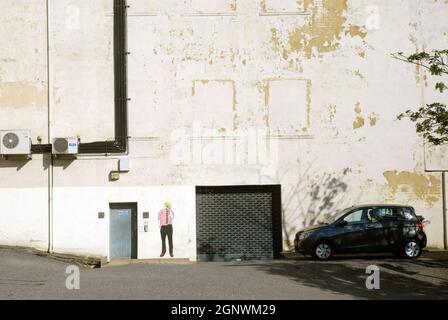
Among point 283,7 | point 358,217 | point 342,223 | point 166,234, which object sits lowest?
point 166,234

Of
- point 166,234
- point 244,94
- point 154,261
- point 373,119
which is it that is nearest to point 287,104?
point 244,94

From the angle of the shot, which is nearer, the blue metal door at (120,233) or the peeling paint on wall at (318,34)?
the blue metal door at (120,233)

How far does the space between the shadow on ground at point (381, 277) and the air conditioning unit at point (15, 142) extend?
926cm

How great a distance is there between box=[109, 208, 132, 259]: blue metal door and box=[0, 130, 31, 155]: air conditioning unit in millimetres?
3662

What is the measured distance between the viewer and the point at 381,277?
51.1ft

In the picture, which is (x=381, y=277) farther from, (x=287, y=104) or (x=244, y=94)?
(x=244, y=94)

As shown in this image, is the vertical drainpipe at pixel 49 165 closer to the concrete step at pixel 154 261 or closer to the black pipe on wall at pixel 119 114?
the black pipe on wall at pixel 119 114

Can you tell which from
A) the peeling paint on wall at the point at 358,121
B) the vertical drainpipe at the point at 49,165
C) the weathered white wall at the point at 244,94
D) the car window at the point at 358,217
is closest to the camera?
the car window at the point at 358,217

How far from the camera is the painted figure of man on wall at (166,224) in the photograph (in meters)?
23.1

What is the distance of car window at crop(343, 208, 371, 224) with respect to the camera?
2030 centimetres

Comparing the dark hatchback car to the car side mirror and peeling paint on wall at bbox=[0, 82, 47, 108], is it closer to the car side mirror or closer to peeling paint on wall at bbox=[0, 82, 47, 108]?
the car side mirror

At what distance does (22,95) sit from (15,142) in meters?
1.82

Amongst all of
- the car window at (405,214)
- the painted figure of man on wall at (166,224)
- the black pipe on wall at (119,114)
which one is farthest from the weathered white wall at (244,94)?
the car window at (405,214)

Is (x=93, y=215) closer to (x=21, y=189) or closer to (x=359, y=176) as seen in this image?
(x=21, y=189)
